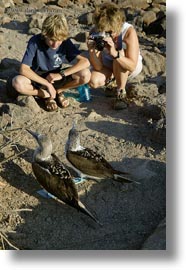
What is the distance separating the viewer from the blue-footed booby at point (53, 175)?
5352mm

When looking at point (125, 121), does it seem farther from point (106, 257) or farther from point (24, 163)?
point (106, 257)

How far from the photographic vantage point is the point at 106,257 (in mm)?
5051

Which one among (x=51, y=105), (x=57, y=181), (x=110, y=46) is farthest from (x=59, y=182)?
(x=110, y=46)

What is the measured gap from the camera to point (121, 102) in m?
6.53

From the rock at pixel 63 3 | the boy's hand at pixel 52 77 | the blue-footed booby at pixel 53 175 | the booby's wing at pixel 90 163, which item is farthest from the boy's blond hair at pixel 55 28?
the rock at pixel 63 3

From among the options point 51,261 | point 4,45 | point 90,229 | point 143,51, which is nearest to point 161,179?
A: point 90,229

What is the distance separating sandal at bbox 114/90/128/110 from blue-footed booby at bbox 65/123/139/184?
89 centimetres

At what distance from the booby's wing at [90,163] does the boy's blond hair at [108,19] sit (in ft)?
3.97

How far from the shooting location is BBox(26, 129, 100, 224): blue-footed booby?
5352 mm

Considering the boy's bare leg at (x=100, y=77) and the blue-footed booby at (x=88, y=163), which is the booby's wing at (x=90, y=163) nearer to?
the blue-footed booby at (x=88, y=163)

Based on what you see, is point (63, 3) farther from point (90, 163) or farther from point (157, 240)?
point (157, 240)

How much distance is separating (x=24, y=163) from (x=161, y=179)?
3.78 feet

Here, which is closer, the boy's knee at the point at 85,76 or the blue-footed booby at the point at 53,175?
the blue-footed booby at the point at 53,175

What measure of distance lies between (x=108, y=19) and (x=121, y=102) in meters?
0.80
